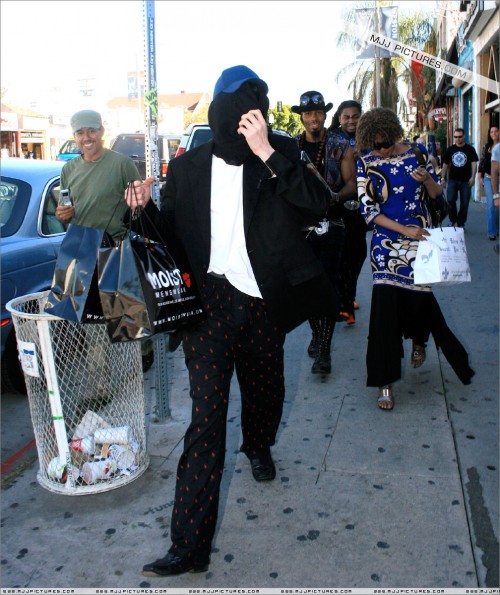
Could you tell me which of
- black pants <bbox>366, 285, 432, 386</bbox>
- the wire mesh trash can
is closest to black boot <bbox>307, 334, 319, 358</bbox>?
black pants <bbox>366, 285, 432, 386</bbox>

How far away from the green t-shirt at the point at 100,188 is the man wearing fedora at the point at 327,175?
1326 mm

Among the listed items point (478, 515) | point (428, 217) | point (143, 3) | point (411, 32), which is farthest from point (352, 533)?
point (411, 32)

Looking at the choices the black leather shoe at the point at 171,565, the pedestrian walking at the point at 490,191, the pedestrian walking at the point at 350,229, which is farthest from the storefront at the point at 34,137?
the black leather shoe at the point at 171,565

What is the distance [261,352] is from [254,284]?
36 centimetres

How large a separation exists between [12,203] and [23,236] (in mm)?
360

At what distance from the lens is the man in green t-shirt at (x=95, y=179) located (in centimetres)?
453

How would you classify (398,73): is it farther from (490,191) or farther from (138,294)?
(138,294)

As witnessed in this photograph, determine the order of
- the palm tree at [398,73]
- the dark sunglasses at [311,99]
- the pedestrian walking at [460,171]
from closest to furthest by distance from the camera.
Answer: the dark sunglasses at [311,99], the pedestrian walking at [460,171], the palm tree at [398,73]

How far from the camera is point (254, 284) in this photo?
2.95 m

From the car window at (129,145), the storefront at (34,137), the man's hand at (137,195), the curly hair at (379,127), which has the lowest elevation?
the man's hand at (137,195)

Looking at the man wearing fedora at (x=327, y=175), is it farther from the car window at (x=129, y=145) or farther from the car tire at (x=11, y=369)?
the car window at (x=129, y=145)

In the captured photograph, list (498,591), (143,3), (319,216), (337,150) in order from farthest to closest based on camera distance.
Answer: (337,150) → (143,3) → (319,216) → (498,591)

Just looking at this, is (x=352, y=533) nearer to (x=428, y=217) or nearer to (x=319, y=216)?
(x=319, y=216)

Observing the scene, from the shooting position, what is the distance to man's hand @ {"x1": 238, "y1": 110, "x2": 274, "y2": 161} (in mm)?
2633
